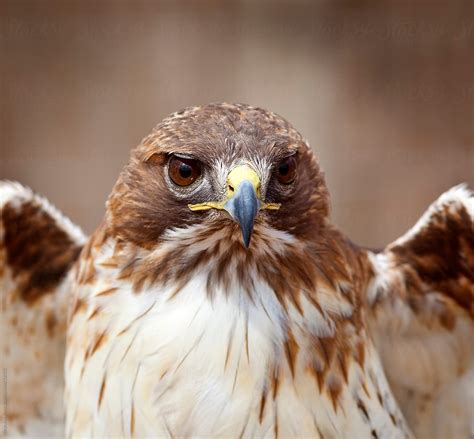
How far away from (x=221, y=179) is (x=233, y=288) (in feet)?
1.01

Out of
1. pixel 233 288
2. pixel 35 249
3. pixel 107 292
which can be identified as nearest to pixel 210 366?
pixel 233 288

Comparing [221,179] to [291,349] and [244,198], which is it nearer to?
[244,198]

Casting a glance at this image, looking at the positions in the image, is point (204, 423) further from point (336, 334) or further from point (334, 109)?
point (334, 109)

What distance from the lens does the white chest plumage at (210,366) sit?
1880mm

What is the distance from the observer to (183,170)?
1.73m

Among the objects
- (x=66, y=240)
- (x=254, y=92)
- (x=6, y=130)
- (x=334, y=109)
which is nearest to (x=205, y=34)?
(x=254, y=92)

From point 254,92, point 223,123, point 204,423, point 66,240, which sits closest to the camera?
point 223,123

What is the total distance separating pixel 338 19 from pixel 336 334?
2506mm

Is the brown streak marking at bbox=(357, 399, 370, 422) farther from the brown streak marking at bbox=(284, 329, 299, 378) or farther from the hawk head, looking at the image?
the hawk head

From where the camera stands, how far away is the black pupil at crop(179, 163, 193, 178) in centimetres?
172

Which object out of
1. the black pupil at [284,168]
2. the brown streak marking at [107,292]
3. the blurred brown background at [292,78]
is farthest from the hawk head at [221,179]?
the blurred brown background at [292,78]

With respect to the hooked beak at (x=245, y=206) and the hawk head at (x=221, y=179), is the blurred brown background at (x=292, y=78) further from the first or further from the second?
the hooked beak at (x=245, y=206)

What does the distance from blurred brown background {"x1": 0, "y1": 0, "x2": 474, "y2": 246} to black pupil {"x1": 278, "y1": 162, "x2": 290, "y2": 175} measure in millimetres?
2408

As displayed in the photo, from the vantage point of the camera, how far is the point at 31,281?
7.43 feet
